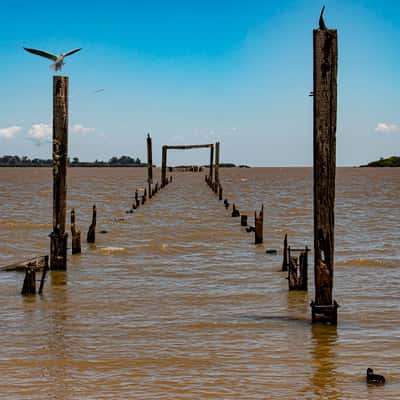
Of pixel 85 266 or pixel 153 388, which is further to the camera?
pixel 85 266

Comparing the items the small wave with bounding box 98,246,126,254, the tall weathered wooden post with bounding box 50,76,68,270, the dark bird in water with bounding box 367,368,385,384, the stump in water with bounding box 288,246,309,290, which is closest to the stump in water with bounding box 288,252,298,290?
the stump in water with bounding box 288,246,309,290

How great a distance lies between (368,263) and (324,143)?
7.36 meters

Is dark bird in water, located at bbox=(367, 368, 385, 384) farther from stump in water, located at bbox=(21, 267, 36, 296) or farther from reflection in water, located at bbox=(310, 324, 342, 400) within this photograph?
stump in water, located at bbox=(21, 267, 36, 296)

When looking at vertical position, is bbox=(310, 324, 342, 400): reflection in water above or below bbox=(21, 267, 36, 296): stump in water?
below

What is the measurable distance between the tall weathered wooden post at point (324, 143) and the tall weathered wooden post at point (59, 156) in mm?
5614

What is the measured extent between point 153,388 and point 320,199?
3.03m

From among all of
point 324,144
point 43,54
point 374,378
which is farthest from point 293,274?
point 43,54

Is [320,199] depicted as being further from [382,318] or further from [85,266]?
[85,266]

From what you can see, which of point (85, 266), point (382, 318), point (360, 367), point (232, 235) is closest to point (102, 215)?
point (232, 235)

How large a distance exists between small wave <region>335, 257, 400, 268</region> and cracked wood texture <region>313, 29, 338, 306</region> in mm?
6553

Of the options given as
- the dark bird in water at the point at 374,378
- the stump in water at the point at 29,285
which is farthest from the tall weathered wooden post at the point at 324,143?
the stump in water at the point at 29,285

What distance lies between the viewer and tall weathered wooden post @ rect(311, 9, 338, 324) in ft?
26.2

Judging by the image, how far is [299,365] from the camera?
7168 millimetres

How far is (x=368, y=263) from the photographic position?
14852mm
